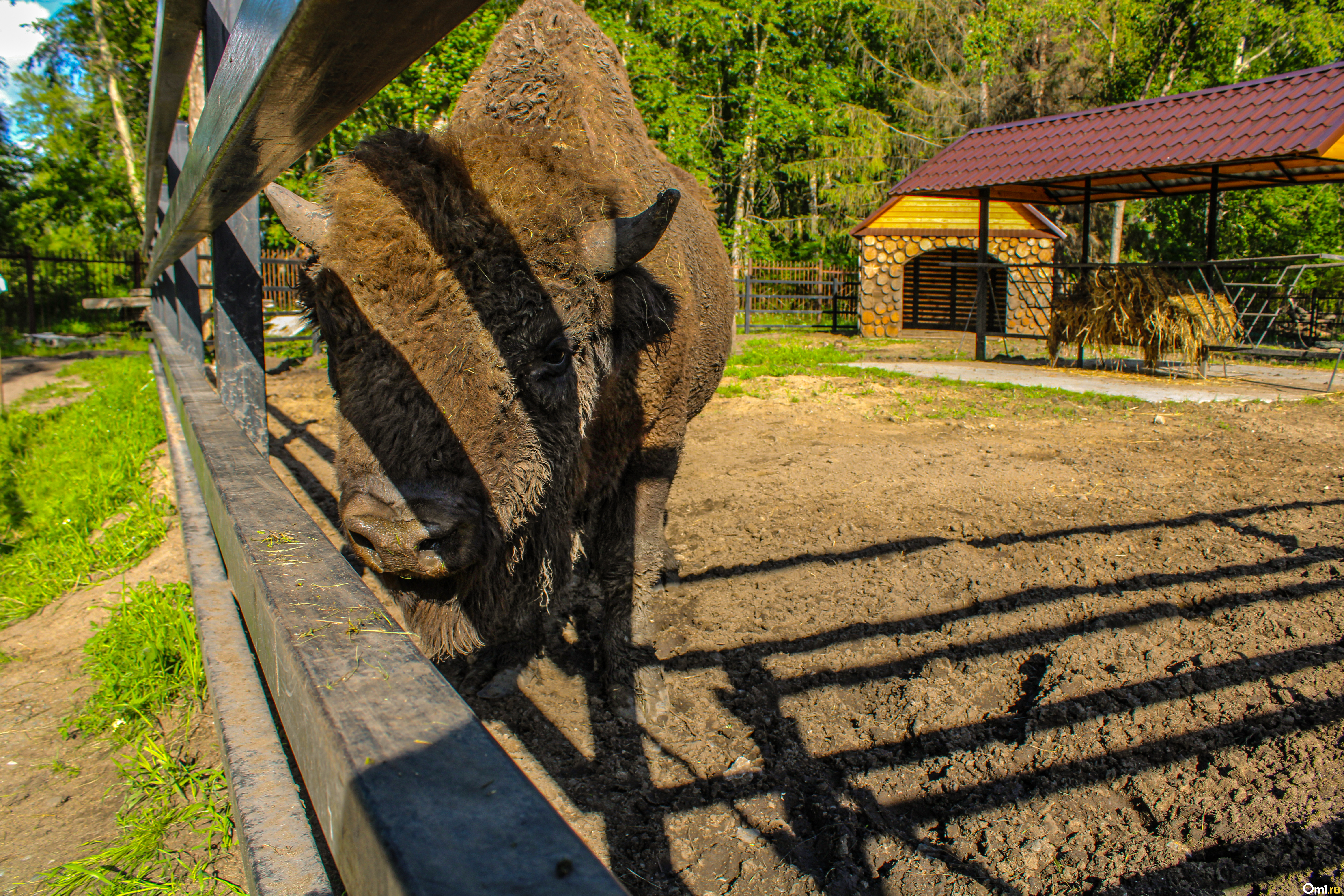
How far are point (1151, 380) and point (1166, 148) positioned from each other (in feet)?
13.0

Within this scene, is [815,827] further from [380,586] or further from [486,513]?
[380,586]

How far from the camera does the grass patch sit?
179 cm

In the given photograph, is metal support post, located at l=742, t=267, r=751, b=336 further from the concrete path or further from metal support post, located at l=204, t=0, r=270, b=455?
metal support post, located at l=204, t=0, r=270, b=455

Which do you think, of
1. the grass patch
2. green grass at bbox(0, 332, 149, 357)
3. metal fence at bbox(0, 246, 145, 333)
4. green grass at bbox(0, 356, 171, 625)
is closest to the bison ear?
the grass patch

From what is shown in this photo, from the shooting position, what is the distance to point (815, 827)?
2.47m

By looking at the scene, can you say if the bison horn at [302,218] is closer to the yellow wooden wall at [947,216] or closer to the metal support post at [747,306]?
the metal support post at [747,306]

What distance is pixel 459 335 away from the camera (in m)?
1.98

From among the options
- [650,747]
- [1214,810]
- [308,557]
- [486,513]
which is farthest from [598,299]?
[1214,810]

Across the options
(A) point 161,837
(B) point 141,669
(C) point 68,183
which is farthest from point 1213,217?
(C) point 68,183

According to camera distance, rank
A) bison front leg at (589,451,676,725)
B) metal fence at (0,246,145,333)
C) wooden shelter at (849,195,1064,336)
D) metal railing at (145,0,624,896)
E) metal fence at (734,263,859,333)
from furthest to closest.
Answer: metal fence at (0,246,145,333) → metal fence at (734,263,859,333) → wooden shelter at (849,195,1064,336) → bison front leg at (589,451,676,725) → metal railing at (145,0,624,896)

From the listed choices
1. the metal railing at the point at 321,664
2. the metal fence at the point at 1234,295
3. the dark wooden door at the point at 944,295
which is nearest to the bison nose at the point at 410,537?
the metal railing at the point at 321,664

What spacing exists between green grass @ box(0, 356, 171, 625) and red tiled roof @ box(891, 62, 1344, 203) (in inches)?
546

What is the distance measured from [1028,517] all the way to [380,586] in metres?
4.25

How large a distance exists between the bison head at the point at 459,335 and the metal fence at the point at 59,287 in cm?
2658
